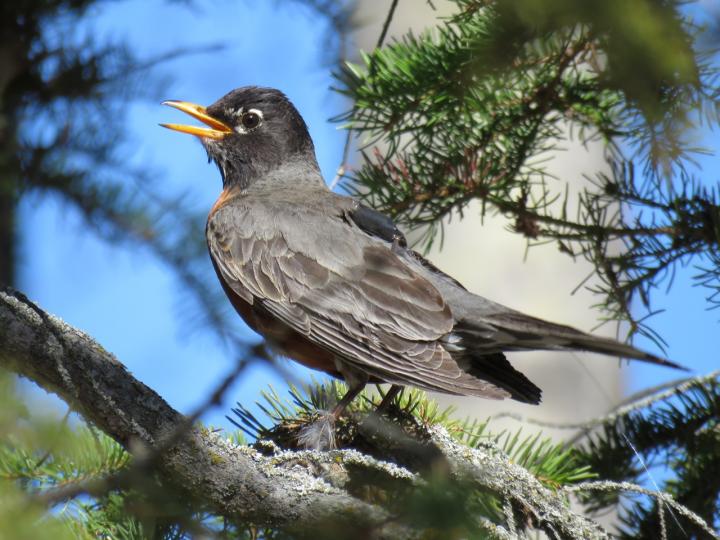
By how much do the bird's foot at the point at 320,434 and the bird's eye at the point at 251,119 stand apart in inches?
69.3

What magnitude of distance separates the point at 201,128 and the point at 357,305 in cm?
136

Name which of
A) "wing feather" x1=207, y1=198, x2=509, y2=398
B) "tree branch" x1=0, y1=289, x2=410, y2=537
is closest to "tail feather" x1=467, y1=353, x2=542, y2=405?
"wing feather" x1=207, y1=198, x2=509, y2=398

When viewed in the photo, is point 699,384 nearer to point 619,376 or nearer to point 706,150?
point 706,150

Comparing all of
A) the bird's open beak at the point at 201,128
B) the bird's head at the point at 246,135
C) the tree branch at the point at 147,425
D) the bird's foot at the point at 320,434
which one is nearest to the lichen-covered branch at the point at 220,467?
the tree branch at the point at 147,425

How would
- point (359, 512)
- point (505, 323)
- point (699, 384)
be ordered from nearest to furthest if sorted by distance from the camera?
point (359, 512) → point (699, 384) → point (505, 323)

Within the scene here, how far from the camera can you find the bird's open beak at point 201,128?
11.0ft

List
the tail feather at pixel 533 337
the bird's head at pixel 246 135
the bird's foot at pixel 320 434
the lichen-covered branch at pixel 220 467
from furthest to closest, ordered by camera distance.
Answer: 1. the bird's head at pixel 246 135
2. the bird's foot at pixel 320 434
3. the tail feather at pixel 533 337
4. the lichen-covered branch at pixel 220 467

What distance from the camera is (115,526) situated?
1750 mm

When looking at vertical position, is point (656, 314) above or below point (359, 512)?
above

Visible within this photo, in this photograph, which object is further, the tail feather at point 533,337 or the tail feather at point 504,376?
the tail feather at point 504,376

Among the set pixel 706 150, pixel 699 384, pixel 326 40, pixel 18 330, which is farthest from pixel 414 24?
pixel 18 330

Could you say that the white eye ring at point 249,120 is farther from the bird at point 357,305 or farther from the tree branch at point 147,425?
the tree branch at point 147,425

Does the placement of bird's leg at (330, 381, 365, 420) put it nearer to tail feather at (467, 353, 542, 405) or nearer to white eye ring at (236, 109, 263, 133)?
tail feather at (467, 353, 542, 405)

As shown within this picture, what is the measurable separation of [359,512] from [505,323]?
39.1 inches
